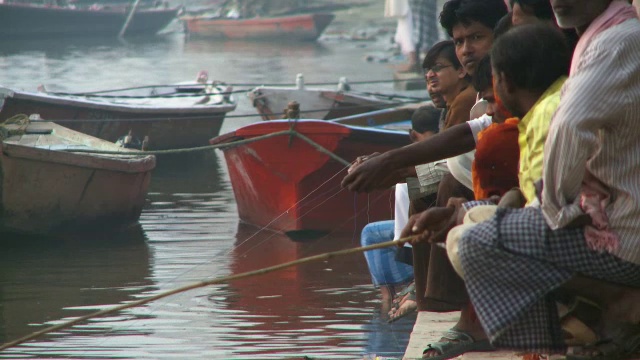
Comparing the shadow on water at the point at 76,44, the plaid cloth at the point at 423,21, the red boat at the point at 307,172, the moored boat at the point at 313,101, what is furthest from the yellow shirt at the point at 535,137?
the shadow on water at the point at 76,44

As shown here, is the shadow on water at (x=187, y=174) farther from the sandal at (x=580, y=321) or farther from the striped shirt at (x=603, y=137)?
the striped shirt at (x=603, y=137)

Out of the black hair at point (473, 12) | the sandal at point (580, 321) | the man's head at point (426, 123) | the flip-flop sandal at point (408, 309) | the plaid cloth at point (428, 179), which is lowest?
the flip-flop sandal at point (408, 309)

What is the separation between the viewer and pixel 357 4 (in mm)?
44156

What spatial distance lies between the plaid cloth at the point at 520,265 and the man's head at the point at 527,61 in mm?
484

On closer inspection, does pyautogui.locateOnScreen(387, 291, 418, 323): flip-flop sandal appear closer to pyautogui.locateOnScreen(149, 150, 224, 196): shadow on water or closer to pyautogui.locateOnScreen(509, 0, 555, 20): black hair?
pyautogui.locateOnScreen(509, 0, 555, 20): black hair

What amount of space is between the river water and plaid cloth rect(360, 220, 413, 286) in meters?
0.24

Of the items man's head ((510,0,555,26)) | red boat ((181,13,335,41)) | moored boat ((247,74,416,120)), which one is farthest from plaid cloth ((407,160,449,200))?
red boat ((181,13,335,41))

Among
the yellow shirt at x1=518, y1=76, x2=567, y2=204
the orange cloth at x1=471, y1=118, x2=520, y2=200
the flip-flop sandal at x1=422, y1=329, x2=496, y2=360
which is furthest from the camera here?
the flip-flop sandal at x1=422, y1=329, x2=496, y2=360

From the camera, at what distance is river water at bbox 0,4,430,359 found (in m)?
5.58

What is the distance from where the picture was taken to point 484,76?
4.00 meters

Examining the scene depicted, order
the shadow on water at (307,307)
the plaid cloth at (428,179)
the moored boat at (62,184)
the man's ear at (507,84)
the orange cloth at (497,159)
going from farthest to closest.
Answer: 1. the moored boat at (62,184)
2. the shadow on water at (307,307)
3. the plaid cloth at (428,179)
4. the orange cloth at (497,159)
5. the man's ear at (507,84)

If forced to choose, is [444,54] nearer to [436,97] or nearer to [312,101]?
[436,97]

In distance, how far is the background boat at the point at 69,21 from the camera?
38.5 metres

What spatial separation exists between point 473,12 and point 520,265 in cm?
175
